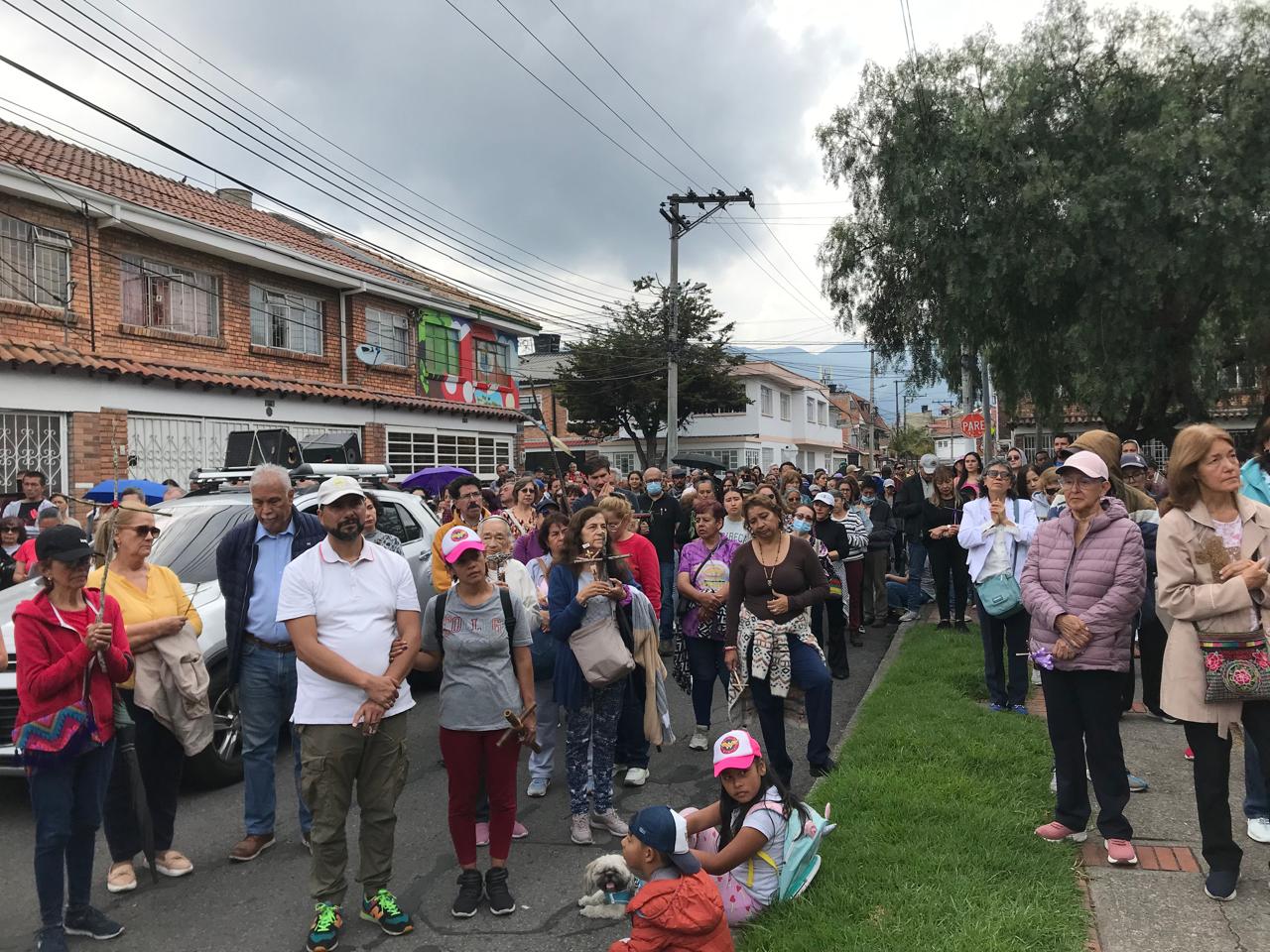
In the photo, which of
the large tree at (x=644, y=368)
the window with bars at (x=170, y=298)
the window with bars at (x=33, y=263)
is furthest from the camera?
the large tree at (x=644, y=368)

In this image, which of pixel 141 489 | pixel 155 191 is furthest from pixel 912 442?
pixel 141 489

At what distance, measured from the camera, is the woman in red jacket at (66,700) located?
3.73 meters

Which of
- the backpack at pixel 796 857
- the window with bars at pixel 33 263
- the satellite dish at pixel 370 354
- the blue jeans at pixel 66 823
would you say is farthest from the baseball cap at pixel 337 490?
the satellite dish at pixel 370 354

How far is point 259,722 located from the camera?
477 cm

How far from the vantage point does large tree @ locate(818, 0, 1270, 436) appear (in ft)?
49.5

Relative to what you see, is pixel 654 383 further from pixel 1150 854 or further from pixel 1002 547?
pixel 1150 854

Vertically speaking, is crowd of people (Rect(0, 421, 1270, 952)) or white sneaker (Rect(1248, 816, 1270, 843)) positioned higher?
crowd of people (Rect(0, 421, 1270, 952))

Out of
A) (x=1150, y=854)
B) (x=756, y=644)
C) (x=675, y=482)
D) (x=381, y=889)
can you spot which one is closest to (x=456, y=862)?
(x=381, y=889)

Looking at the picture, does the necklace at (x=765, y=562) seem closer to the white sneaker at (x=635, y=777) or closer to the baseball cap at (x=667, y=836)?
the white sneaker at (x=635, y=777)

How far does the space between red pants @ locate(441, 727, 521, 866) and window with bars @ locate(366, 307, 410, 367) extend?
Result: 18774 millimetres

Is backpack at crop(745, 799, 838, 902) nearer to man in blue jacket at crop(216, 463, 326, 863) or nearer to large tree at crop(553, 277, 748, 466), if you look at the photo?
man in blue jacket at crop(216, 463, 326, 863)

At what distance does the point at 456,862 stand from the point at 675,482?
1204 cm

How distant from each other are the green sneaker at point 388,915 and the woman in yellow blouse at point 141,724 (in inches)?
50.1

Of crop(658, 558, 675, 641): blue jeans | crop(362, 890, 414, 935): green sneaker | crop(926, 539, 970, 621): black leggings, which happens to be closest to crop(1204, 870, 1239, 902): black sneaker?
crop(362, 890, 414, 935): green sneaker
